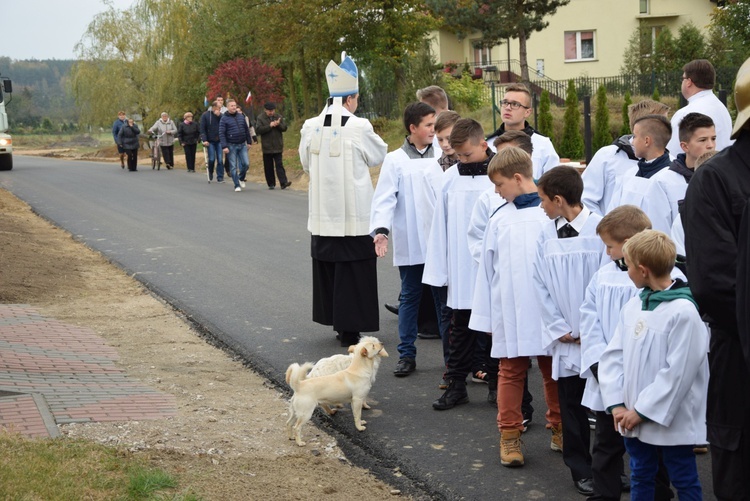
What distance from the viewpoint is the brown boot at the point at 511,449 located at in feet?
18.2

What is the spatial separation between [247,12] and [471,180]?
37.2 metres

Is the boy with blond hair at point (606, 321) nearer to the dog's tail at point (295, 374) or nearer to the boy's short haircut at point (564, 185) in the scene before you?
the boy's short haircut at point (564, 185)

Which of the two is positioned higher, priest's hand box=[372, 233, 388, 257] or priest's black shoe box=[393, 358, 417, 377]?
priest's hand box=[372, 233, 388, 257]

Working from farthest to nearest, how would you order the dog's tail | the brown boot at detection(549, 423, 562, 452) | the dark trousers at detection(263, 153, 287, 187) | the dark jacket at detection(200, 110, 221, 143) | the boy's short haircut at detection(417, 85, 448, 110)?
the dark jacket at detection(200, 110, 221, 143)
the dark trousers at detection(263, 153, 287, 187)
the boy's short haircut at detection(417, 85, 448, 110)
the dog's tail
the brown boot at detection(549, 423, 562, 452)

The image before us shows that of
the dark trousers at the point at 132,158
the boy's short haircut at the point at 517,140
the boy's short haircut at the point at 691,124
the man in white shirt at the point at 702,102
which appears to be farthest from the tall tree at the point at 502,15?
the boy's short haircut at the point at 691,124

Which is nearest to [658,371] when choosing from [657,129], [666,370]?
[666,370]

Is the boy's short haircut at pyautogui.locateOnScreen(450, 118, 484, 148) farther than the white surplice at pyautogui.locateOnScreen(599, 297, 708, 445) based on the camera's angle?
Yes

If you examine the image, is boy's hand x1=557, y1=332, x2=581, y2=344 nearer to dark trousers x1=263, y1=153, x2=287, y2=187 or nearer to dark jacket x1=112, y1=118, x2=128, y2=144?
dark trousers x1=263, y1=153, x2=287, y2=187

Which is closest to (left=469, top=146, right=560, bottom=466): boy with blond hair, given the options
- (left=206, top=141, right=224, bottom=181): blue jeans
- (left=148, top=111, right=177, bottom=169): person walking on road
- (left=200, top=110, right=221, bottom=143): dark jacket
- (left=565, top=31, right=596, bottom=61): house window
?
(left=200, top=110, right=221, bottom=143): dark jacket

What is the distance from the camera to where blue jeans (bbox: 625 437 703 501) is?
4.32m

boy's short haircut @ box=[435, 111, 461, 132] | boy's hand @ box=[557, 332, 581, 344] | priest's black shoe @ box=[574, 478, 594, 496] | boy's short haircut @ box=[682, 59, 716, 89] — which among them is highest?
boy's short haircut @ box=[682, 59, 716, 89]

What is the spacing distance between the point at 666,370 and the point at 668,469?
0.48m

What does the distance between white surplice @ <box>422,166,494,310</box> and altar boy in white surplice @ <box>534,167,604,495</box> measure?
1.42 meters

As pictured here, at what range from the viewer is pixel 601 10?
5231cm
